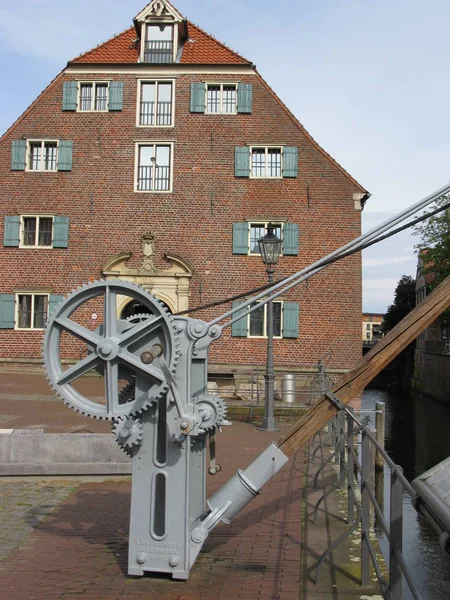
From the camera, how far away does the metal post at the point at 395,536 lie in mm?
3389

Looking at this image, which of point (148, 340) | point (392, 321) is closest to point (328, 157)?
point (148, 340)

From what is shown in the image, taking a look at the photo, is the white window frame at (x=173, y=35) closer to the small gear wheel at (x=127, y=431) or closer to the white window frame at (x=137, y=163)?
the white window frame at (x=137, y=163)

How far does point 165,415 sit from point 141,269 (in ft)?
59.4

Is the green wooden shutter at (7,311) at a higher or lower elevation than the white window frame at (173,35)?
lower

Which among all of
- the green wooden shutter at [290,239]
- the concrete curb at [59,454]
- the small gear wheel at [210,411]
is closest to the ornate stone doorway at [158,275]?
the green wooden shutter at [290,239]

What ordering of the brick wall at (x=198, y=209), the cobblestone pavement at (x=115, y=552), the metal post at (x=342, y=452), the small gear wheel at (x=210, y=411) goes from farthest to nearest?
→ 1. the brick wall at (x=198, y=209)
2. the metal post at (x=342, y=452)
3. the small gear wheel at (x=210, y=411)
4. the cobblestone pavement at (x=115, y=552)

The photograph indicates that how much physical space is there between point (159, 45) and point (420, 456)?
16871 mm

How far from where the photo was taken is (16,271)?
23.0 metres

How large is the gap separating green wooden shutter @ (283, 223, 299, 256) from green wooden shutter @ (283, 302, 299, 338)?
1809mm

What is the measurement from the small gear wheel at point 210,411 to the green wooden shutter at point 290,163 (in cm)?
1862

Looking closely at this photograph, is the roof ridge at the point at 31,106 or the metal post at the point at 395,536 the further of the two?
the roof ridge at the point at 31,106

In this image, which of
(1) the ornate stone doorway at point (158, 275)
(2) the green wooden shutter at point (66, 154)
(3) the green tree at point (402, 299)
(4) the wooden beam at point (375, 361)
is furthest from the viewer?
(3) the green tree at point (402, 299)

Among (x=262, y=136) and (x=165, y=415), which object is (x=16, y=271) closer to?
(x=262, y=136)

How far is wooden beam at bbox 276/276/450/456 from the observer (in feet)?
14.2
